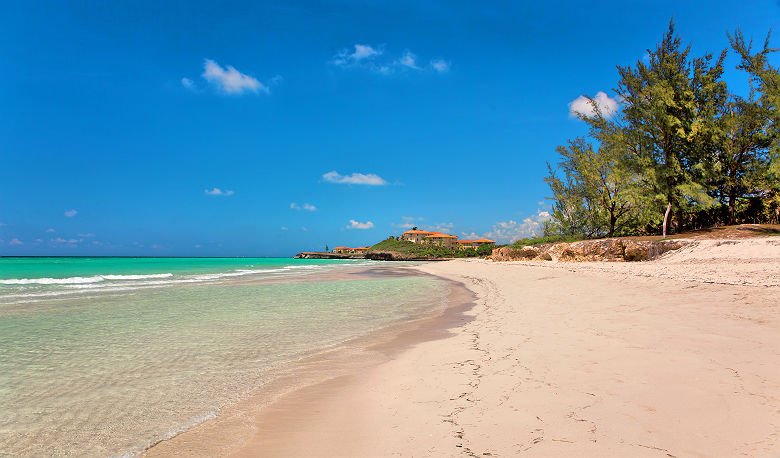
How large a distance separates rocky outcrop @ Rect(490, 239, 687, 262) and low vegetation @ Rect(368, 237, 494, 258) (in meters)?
60.6

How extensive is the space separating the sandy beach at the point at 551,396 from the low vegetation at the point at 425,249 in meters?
83.9

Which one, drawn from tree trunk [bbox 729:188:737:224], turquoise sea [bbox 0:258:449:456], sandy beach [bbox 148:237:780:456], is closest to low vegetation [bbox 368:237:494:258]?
tree trunk [bbox 729:188:737:224]

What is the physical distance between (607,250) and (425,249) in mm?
110593

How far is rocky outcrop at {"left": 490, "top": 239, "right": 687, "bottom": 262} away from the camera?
64.6 ft

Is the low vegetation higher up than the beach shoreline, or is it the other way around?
the low vegetation

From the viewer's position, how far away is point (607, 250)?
74.1 ft

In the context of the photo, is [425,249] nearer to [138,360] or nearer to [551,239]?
[551,239]

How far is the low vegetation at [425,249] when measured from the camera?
3838 inches

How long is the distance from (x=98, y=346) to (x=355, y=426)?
600 cm

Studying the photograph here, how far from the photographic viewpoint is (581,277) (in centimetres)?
1470

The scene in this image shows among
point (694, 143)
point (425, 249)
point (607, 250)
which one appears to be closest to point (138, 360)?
point (607, 250)

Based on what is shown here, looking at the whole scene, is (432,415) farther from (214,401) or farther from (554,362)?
(214,401)

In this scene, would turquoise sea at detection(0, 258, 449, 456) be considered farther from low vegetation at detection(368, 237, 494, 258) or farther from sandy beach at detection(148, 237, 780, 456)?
low vegetation at detection(368, 237, 494, 258)

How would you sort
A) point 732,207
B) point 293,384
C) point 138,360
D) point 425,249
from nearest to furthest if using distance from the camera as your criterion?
point 293,384, point 138,360, point 732,207, point 425,249
